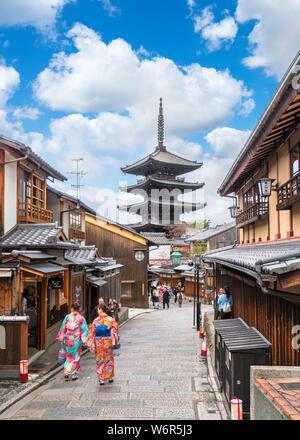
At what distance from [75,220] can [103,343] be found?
1513 cm

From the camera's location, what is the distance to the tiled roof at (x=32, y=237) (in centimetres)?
1133

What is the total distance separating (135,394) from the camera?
771 cm

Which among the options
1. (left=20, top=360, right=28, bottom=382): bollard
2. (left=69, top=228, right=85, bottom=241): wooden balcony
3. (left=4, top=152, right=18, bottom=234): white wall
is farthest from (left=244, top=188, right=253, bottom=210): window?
(left=69, top=228, right=85, bottom=241): wooden balcony

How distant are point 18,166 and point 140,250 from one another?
20691 mm

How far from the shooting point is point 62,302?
46.7ft

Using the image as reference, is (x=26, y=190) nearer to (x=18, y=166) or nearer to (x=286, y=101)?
(x=18, y=166)

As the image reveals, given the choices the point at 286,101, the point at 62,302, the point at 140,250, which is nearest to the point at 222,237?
the point at 140,250

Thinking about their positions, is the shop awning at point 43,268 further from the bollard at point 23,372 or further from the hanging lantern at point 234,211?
the hanging lantern at point 234,211

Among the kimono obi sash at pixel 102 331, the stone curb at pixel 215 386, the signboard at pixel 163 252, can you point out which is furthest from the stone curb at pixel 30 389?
the signboard at pixel 163 252

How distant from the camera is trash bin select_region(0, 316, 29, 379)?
30.2 feet

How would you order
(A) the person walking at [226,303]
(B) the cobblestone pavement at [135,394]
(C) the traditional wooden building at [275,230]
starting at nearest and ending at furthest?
(C) the traditional wooden building at [275,230] < (B) the cobblestone pavement at [135,394] < (A) the person walking at [226,303]

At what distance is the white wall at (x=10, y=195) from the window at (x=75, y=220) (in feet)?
30.4

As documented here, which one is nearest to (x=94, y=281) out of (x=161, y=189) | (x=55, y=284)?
(x=55, y=284)

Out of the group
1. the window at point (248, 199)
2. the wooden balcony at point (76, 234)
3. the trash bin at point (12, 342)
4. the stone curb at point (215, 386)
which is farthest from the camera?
the wooden balcony at point (76, 234)
